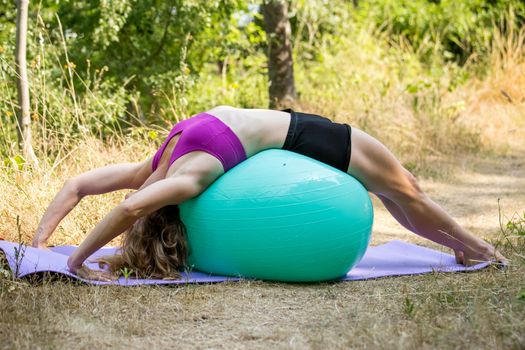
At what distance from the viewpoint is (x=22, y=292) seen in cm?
328

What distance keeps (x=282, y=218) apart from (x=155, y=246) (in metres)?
0.71

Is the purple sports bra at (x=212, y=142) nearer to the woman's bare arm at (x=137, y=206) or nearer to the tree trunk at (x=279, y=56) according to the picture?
the woman's bare arm at (x=137, y=206)

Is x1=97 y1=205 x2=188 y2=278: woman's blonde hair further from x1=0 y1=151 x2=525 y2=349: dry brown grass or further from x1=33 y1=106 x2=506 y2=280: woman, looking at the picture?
x1=0 y1=151 x2=525 y2=349: dry brown grass

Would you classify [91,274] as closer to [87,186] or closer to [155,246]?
[155,246]

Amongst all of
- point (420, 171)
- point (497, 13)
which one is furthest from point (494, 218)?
point (497, 13)

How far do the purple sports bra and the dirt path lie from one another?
72.2 inches

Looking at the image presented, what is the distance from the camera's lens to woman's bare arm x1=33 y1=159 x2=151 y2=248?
4.12 meters

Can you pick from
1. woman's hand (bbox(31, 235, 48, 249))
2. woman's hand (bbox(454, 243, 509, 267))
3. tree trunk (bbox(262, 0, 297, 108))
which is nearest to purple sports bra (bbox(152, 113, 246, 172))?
woman's hand (bbox(31, 235, 48, 249))

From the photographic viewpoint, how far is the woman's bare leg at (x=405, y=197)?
149 inches

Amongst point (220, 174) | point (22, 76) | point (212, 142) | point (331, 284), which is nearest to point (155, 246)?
point (220, 174)

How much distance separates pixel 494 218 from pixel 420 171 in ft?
A: 4.82

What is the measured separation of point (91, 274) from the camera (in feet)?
11.8

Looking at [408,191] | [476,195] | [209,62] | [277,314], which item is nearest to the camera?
[277,314]

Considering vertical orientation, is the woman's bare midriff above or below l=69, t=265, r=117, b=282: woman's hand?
above
